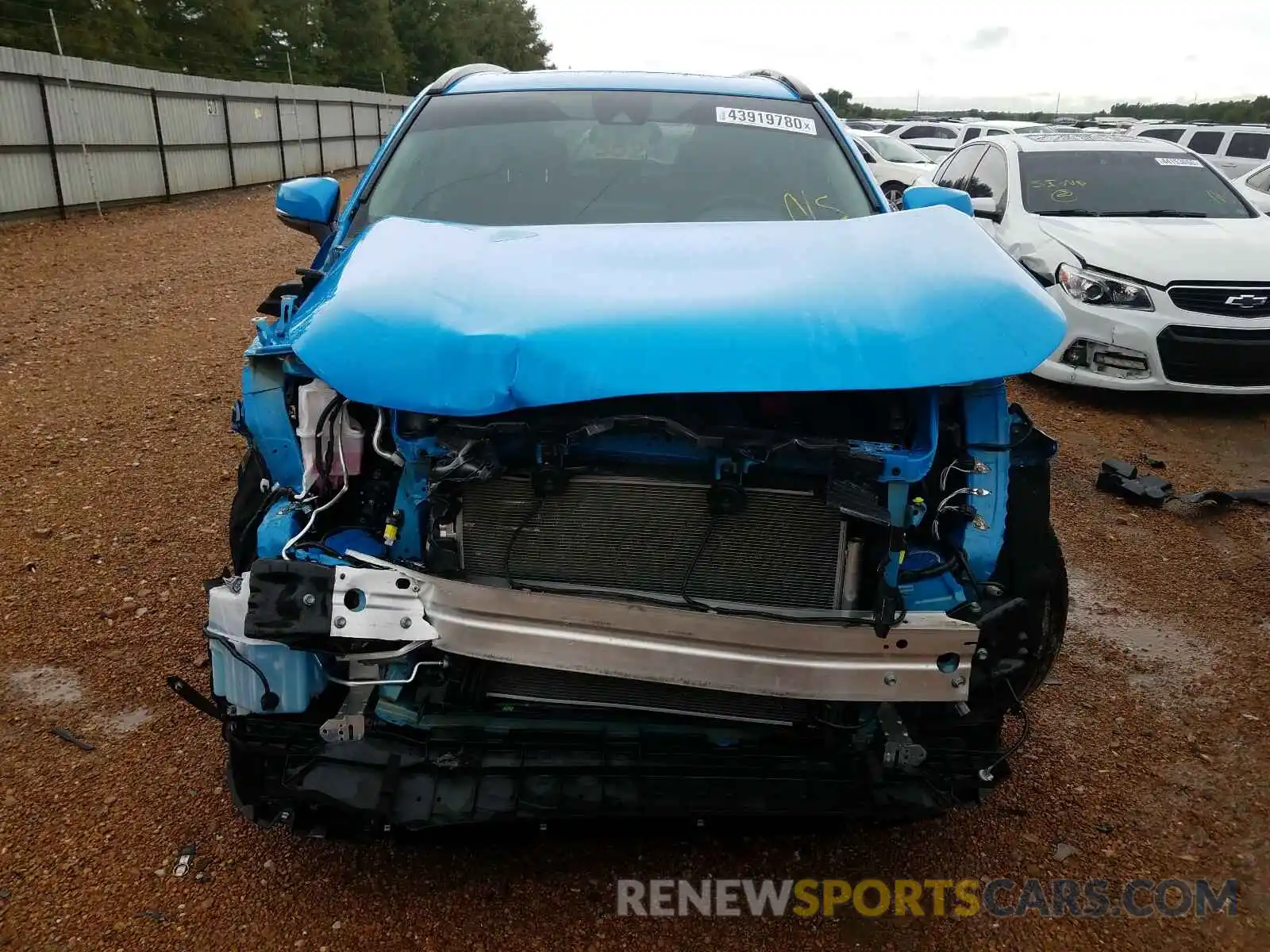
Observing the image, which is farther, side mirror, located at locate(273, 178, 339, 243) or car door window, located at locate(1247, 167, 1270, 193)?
car door window, located at locate(1247, 167, 1270, 193)

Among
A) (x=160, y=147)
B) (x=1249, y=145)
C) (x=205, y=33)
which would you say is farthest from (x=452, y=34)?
(x=1249, y=145)

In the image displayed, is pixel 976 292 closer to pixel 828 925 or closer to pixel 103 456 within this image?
pixel 828 925

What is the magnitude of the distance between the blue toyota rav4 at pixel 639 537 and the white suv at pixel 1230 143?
1621 centimetres

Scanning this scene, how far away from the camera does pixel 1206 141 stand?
1684cm

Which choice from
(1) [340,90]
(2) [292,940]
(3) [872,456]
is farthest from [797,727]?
(1) [340,90]

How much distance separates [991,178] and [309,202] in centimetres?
659

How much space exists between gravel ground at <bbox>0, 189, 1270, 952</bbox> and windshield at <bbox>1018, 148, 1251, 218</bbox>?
2.82 m

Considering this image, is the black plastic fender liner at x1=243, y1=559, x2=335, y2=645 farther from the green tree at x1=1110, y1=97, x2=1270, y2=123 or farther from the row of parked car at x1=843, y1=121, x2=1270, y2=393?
the green tree at x1=1110, y1=97, x2=1270, y2=123

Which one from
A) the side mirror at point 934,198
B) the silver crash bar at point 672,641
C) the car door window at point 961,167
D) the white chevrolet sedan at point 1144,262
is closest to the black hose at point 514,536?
the silver crash bar at point 672,641

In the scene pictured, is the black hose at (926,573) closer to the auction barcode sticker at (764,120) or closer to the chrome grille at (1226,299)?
the auction barcode sticker at (764,120)

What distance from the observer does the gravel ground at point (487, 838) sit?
88.9 inches

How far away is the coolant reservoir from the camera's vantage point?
2.23 metres

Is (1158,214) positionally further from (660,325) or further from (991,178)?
(660,325)

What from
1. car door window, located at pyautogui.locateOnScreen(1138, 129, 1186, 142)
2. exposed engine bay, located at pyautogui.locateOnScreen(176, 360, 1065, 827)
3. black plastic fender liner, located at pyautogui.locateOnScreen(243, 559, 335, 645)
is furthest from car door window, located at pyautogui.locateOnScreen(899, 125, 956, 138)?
black plastic fender liner, located at pyautogui.locateOnScreen(243, 559, 335, 645)
